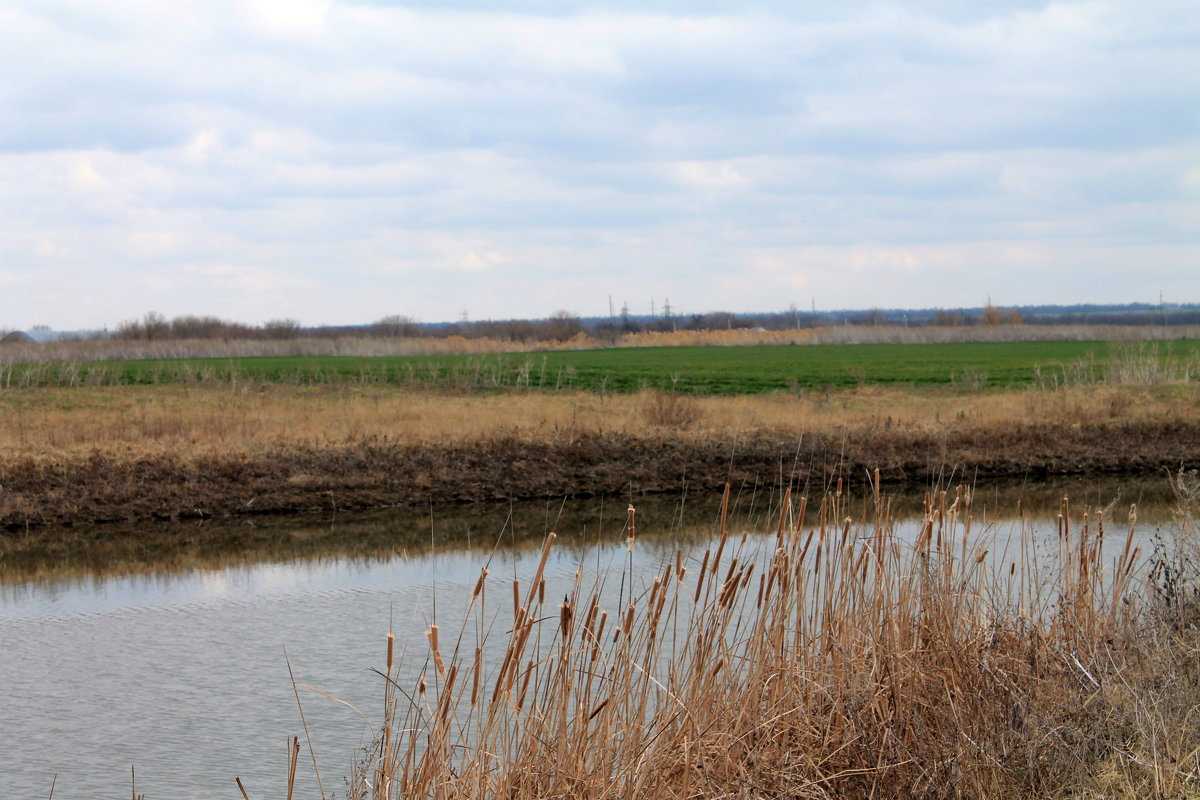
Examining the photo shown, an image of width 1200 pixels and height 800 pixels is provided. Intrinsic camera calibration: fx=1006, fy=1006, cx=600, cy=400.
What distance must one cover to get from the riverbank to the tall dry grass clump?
10214mm

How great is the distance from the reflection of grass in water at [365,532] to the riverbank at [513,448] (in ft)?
2.32

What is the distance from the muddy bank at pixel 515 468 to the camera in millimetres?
16734

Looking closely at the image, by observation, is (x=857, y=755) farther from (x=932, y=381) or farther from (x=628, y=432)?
(x=932, y=381)

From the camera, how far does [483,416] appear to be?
22703mm

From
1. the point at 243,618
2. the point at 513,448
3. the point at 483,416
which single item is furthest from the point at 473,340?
the point at 243,618

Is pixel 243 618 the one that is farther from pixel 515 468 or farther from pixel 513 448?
pixel 513 448

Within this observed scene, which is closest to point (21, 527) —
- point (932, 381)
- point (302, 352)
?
point (932, 381)

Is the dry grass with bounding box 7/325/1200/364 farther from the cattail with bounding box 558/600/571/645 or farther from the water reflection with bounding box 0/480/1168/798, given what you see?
the cattail with bounding box 558/600/571/645

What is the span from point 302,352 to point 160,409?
119ft

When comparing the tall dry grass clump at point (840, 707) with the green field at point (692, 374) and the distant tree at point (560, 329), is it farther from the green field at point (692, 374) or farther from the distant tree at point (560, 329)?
the distant tree at point (560, 329)

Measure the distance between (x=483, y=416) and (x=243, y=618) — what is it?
41.5 feet

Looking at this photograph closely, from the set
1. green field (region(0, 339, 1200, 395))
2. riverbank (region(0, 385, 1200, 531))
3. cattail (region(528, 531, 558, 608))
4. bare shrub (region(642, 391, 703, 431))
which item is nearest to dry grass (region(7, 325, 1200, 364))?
green field (region(0, 339, 1200, 395))

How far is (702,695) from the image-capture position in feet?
13.2

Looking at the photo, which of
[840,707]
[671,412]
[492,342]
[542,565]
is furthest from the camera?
[492,342]
